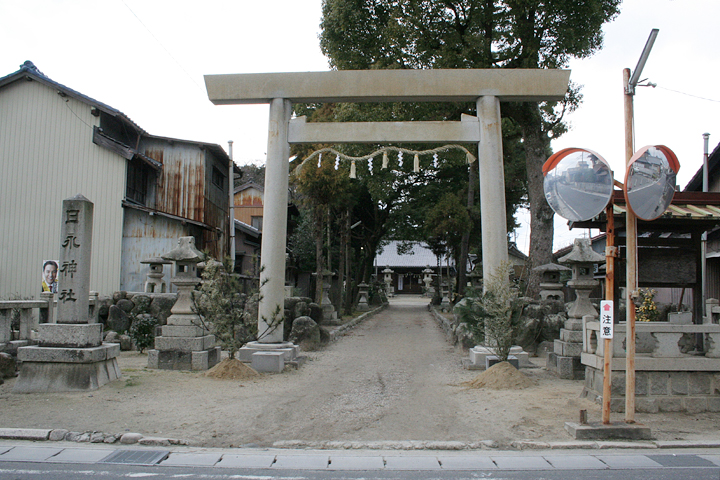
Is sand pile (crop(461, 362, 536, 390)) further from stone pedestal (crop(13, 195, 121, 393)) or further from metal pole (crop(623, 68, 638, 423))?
stone pedestal (crop(13, 195, 121, 393))

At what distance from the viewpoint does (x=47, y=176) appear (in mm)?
18453

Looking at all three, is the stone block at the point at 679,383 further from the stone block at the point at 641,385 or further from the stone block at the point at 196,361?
the stone block at the point at 196,361

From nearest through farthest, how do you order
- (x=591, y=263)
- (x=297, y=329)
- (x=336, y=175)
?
(x=591, y=263), (x=297, y=329), (x=336, y=175)

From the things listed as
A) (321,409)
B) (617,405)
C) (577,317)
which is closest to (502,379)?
(617,405)

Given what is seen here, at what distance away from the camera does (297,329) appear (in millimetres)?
13328

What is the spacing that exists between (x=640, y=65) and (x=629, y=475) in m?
4.35

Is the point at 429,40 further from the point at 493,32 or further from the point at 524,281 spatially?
the point at 524,281

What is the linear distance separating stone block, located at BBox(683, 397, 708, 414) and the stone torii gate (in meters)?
4.04

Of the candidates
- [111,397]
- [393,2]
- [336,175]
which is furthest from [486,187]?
[393,2]

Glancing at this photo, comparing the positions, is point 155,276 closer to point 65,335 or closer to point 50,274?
point 50,274

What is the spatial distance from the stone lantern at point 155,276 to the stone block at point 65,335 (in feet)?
22.9

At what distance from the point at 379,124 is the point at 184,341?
5.99m

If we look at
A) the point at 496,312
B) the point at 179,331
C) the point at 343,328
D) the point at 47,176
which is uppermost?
the point at 47,176

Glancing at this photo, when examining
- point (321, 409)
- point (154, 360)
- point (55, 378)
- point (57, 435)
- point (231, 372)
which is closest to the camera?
point (57, 435)
